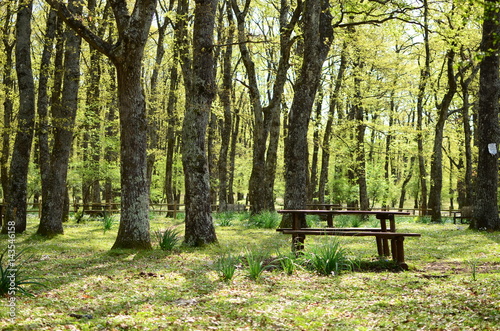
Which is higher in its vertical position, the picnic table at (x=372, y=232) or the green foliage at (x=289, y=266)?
the picnic table at (x=372, y=232)

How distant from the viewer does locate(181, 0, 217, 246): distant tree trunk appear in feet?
29.6

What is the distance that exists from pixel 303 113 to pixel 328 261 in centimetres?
566

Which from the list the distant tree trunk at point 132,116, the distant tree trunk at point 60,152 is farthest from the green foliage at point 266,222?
the distant tree trunk at point 60,152

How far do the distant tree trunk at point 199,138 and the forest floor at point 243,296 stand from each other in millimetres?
829

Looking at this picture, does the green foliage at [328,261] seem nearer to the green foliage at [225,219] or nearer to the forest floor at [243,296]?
the forest floor at [243,296]

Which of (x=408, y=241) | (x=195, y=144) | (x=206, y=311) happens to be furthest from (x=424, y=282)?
(x=408, y=241)

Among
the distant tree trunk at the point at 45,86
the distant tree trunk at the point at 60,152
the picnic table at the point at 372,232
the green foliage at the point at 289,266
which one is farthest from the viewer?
the distant tree trunk at the point at 45,86

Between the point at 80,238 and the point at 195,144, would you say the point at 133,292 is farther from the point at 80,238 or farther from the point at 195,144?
the point at 80,238

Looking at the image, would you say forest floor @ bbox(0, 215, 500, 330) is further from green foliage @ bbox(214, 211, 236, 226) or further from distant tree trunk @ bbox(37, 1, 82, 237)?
green foliage @ bbox(214, 211, 236, 226)

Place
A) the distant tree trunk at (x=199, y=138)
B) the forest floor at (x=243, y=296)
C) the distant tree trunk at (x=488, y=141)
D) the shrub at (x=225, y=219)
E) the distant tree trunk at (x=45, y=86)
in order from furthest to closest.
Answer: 1. the shrub at (x=225, y=219)
2. the distant tree trunk at (x=488, y=141)
3. the distant tree trunk at (x=45, y=86)
4. the distant tree trunk at (x=199, y=138)
5. the forest floor at (x=243, y=296)

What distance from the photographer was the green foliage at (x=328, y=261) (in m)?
6.44

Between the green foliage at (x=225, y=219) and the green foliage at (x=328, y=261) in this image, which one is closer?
the green foliage at (x=328, y=261)

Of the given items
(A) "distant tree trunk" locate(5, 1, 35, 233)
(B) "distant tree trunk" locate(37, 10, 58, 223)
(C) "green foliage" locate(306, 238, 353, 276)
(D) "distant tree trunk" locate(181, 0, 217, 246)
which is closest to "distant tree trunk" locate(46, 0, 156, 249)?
(D) "distant tree trunk" locate(181, 0, 217, 246)

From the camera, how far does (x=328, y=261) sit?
6.41m
